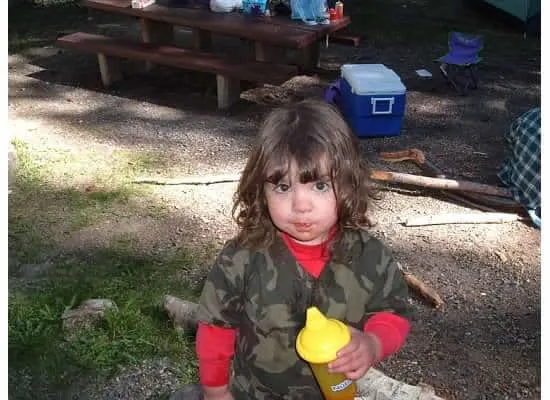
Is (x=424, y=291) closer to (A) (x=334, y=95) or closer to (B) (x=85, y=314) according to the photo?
(B) (x=85, y=314)

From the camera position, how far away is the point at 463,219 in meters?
4.08

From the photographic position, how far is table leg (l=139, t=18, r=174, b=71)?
6.94m

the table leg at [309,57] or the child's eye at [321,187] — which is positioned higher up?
the child's eye at [321,187]

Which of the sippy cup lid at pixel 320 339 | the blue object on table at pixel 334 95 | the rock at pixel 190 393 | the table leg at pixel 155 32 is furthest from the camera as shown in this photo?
the table leg at pixel 155 32

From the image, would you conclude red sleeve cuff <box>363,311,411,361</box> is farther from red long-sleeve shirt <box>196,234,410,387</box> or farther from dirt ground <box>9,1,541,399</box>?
dirt ground <box>9,1,541,399</box>

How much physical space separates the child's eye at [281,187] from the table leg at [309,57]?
210 inches

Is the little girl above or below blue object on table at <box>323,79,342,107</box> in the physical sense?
above

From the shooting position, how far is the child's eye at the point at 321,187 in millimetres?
1612

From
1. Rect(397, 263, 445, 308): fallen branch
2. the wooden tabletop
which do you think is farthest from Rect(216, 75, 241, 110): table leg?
Rect(397, 263, 445, 308): fallen branch

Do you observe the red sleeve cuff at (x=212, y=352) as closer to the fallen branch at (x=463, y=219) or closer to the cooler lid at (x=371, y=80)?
the fallen branch at (x=463, y=219)

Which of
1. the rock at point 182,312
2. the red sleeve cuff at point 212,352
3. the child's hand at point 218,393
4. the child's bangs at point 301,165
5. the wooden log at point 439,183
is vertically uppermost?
the child's bangs at point 301,165

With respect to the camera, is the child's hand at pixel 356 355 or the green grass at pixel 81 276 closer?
the child's hand at pixel 356 355

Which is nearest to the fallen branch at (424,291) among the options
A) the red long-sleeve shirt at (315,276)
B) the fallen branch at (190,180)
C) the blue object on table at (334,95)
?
the fallen branch at (190,180)

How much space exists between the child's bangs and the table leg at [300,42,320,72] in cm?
534
